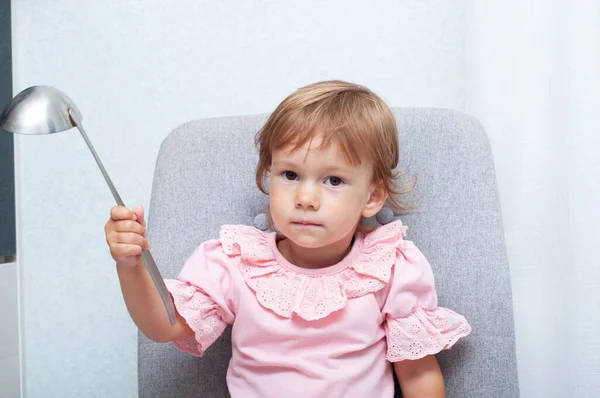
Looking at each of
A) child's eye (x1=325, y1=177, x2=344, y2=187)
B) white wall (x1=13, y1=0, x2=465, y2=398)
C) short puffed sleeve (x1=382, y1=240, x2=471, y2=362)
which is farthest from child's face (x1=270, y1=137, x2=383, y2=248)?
white wall (x1=13, y1=0, x2=465, y2=398)

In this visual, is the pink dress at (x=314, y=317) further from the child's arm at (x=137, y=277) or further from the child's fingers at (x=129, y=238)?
the child's fingers at (x=129, y=238)

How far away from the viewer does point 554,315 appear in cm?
119

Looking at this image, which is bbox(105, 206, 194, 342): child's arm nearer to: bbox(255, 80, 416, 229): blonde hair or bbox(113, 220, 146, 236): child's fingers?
bbox(113, 220, 146, 236): child's fingers

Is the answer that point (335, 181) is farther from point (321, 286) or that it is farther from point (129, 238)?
point (129, 238)

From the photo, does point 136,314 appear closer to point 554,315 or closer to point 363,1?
point 554,315

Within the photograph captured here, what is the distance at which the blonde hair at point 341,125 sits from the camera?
3.06 ft

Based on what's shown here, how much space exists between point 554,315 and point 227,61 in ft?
2.78

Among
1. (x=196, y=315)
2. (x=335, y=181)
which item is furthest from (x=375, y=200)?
(x=196, y=315)

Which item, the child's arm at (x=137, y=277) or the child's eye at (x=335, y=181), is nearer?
the child's arm at (x=137, y=277)

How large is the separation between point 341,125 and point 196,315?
0.34 meters

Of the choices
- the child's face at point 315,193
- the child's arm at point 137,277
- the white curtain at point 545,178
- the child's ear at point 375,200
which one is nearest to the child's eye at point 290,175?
the child's face at point 315,193

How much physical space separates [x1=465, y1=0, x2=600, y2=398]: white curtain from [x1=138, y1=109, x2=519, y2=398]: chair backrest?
120 mm

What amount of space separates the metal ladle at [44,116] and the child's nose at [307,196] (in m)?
0.24

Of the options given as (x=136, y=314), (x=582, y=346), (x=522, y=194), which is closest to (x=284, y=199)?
(x=136, y=314)
